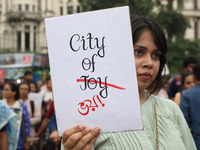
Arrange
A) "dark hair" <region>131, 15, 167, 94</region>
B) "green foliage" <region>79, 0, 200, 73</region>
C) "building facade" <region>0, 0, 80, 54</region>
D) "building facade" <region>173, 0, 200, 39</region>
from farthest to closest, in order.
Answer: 1. "building facade" <region>173, 0, 200, 39</region>
2. "building facade" <region>0, 0, 80, 54</region>
3. "green foliage" <region>79, 0, 200, 73</region>
4. "dark hair" <region>131, 15, 167, 94</region>

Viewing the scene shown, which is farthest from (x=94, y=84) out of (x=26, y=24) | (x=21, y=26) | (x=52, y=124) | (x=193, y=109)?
(x=21, y=26)

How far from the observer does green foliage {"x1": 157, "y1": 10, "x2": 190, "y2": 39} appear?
42.0 feet

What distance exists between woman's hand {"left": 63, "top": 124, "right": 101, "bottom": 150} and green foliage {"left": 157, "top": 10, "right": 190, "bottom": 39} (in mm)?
11556

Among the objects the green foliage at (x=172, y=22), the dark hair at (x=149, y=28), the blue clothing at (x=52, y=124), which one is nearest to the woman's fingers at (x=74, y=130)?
the dark hair at (x=149, y=28)

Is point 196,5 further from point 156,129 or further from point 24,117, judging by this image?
point 156,129

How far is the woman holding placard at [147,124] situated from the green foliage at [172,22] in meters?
11.1

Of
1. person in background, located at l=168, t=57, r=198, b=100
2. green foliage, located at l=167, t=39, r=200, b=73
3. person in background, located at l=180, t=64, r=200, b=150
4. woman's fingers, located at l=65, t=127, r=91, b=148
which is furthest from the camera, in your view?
green foliage, located at l=167, t=39, r=200, b=73

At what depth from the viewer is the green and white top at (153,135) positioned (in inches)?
49.3

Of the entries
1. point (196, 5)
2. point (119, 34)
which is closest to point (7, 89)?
point (119, 34)

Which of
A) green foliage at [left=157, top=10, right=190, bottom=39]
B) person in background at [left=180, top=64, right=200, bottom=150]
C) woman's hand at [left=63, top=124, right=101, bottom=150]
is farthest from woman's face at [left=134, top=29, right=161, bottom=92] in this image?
green foliage at [left=157, top=10, right=190, bottom=39]

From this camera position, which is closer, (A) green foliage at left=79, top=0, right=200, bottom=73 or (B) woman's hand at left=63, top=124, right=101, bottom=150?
(B) woman's hand at left=63, top=124, right=101, bottom=150

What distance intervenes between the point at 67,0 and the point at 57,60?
155cm

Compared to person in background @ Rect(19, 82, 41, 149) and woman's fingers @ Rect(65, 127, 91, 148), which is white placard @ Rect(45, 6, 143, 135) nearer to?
woman's fingers @ Rect(65, 127, 91, 148)

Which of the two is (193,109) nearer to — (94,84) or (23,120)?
(94,84)
